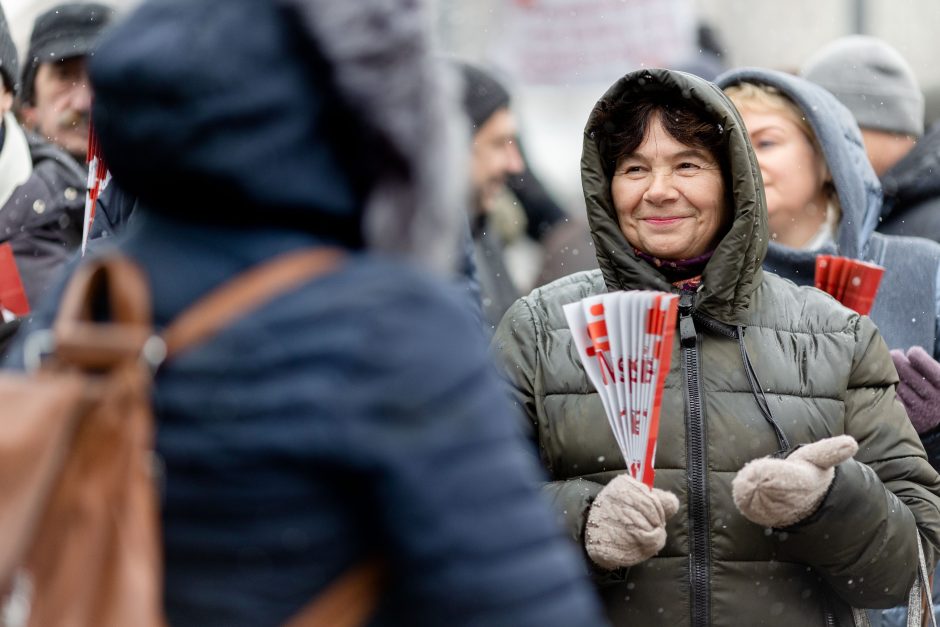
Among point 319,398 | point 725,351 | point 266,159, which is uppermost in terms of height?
point 266,159

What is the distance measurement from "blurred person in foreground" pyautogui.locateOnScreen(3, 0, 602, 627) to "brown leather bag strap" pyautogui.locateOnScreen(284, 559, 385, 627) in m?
0.01

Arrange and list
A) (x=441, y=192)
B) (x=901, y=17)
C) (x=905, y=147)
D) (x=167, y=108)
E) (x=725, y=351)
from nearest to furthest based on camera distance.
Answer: (x=167, y=108), (x=441, y=192), (x=725, y=351), (x=905, y=147), (x=901, y=17)

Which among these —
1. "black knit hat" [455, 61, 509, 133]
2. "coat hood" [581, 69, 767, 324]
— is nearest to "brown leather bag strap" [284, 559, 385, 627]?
"coat hood" [581, 69, 767, 324]

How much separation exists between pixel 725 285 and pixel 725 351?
16 cm

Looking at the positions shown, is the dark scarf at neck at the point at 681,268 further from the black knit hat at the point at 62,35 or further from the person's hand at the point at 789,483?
the black knit hat at the point at 62,35

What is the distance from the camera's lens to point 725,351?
131 inches

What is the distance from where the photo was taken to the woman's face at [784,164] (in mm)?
4570

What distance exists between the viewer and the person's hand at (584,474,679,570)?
2.99 meters

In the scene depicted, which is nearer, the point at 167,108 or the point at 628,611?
the point at 167,108

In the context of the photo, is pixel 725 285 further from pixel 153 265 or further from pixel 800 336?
pixel 153 265

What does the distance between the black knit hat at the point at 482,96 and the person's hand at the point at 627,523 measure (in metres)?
3.52

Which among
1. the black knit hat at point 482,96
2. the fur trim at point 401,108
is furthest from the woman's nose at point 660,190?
the black knit hat at point 482,96

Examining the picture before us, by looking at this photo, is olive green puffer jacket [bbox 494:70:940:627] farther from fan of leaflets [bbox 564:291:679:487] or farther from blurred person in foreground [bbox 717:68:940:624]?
blurred person in foreground [bbox 717:68:940:624]

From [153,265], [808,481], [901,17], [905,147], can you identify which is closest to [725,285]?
[808,481]
